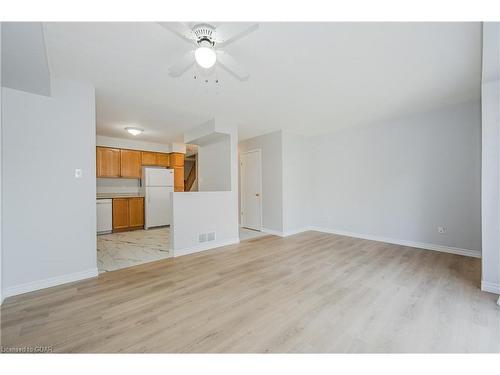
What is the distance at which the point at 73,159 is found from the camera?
100.0 inches

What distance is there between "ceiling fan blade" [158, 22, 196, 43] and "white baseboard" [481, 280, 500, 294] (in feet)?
12.4

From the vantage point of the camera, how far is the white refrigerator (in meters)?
5.71

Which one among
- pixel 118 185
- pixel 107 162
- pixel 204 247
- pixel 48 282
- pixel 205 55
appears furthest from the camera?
pixel 118 185

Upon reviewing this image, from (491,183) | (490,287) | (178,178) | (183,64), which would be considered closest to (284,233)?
(490,287)

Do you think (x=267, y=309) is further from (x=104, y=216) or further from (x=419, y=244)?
(x=104, y=216)

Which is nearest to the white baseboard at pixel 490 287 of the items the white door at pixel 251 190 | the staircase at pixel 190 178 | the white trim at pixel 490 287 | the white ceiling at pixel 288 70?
the white trim at pixel 490 287

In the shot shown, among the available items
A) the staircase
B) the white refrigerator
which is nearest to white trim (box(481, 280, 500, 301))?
the white refrigerator

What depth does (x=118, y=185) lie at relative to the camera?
19.6 feet

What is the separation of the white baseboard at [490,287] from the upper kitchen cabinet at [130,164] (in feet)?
22.5

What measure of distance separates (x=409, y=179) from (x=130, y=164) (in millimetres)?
6520

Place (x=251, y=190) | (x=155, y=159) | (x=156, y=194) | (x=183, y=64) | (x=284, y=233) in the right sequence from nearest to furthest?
(x=183, y=64) < (x=284, y=233) < (x=251, y=190) < (x=156, y=194) < (x=155, y=159)

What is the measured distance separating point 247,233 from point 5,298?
12.8 ft
